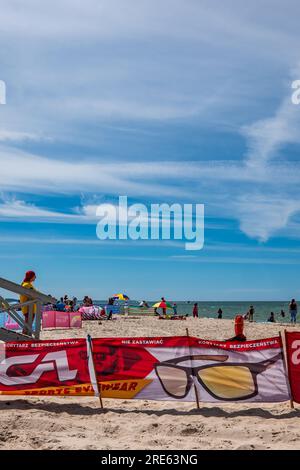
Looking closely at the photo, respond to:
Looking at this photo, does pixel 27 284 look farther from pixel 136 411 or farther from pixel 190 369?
pixel 190 369

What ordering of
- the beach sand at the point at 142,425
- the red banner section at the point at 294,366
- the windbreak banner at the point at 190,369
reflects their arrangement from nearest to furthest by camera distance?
the beach sand at the point at 142,425
the red banner section at the point at 294,366
the windbreak banner at the point at 190,369

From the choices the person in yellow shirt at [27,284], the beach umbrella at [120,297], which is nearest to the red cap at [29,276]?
the person in yellow shirt at [27,284]

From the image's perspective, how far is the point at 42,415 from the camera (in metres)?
9.08

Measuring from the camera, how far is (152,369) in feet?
33.1

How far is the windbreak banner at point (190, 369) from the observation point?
9742 millimetres

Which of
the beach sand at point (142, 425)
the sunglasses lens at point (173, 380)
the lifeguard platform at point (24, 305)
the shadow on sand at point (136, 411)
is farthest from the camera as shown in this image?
the lifeguard platform at point (24, 305)

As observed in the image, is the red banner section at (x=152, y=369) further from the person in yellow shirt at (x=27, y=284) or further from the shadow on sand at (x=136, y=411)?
the person in yellow shirt at (x=27, y=284)

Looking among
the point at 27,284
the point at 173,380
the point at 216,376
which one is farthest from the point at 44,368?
the point at 216,376

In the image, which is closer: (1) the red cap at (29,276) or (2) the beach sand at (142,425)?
(2) the beach sand at (142,425)

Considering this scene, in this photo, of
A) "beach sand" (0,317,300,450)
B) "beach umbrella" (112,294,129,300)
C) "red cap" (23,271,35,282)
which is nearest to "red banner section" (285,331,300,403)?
"beach sand" (0,317,300,450)

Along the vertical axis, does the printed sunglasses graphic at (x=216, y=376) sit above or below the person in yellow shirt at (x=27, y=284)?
below

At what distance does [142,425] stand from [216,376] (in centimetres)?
202
